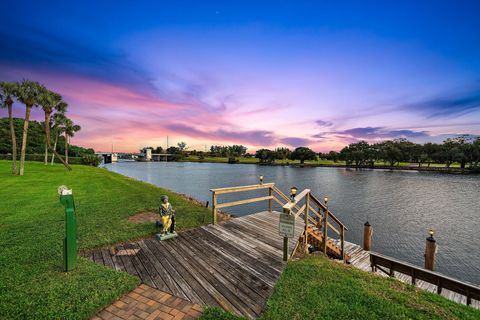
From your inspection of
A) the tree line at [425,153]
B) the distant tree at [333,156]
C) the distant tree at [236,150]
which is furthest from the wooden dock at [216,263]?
the distant tree at [236,150]

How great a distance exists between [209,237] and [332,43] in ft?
58.6

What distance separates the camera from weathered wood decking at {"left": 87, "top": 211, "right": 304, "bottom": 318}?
4.16 meters

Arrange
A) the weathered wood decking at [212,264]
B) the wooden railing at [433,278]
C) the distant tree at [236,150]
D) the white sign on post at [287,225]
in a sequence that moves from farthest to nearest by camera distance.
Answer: the distant tree at [236,150] → the wooden railing at [433,278] → the white sign on post at [287,225] → the weathered wood decking at [212,264]

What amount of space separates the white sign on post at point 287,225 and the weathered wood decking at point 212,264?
2.68 ft

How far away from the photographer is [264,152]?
140m

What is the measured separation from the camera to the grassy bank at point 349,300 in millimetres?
3676

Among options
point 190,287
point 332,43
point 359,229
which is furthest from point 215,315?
point 332,43

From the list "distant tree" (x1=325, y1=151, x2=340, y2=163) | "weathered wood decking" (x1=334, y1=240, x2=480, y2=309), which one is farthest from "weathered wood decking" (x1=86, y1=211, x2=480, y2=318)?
"distant tree" (x1=325, y1=151, x2=340, y2=163)

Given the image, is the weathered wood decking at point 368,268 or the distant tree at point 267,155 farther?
the distant tree at point 267,155

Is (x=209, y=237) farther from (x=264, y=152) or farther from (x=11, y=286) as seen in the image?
(x=264, y=152)

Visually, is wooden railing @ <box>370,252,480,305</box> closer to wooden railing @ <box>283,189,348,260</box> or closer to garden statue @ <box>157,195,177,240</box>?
wooden railing @ <box>283,189,348,260</box>

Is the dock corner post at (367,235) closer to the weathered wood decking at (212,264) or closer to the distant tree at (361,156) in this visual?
the weathered wood decking at (212,264)

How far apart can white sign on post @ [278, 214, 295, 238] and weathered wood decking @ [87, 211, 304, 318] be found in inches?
32.2

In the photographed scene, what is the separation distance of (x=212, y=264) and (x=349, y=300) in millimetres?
3019
